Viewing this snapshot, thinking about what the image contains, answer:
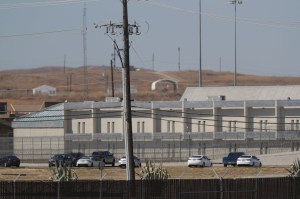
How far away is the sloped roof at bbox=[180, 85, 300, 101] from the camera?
4274 inches

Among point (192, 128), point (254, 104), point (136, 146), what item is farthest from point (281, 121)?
point (136, 146)

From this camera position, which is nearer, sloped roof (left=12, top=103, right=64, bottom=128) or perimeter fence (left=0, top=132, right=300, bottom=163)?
perimeter fence (left=0, top=132, right=300, bottom=163)

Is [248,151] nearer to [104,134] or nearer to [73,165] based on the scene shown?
[104,134]

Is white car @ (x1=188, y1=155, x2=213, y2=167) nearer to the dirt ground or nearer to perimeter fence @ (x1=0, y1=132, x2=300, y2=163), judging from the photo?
the dirt ground

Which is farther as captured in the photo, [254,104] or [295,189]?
[254,104]

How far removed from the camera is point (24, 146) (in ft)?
320

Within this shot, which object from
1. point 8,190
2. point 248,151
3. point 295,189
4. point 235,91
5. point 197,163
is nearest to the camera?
point 8,190

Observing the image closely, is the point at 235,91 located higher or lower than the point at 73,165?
higher

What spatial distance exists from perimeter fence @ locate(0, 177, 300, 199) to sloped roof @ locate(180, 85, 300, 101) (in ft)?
208

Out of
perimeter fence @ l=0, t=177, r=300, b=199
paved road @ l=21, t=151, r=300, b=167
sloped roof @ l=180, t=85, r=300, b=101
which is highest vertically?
sloped roof @ l=180, t=85, r=300, b=101

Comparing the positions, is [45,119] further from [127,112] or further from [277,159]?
[127,112]

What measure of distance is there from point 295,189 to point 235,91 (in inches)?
2774

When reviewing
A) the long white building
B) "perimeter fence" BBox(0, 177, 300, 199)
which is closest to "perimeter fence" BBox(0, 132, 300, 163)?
the long white building

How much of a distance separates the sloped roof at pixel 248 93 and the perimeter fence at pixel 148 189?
63463 millimetres
